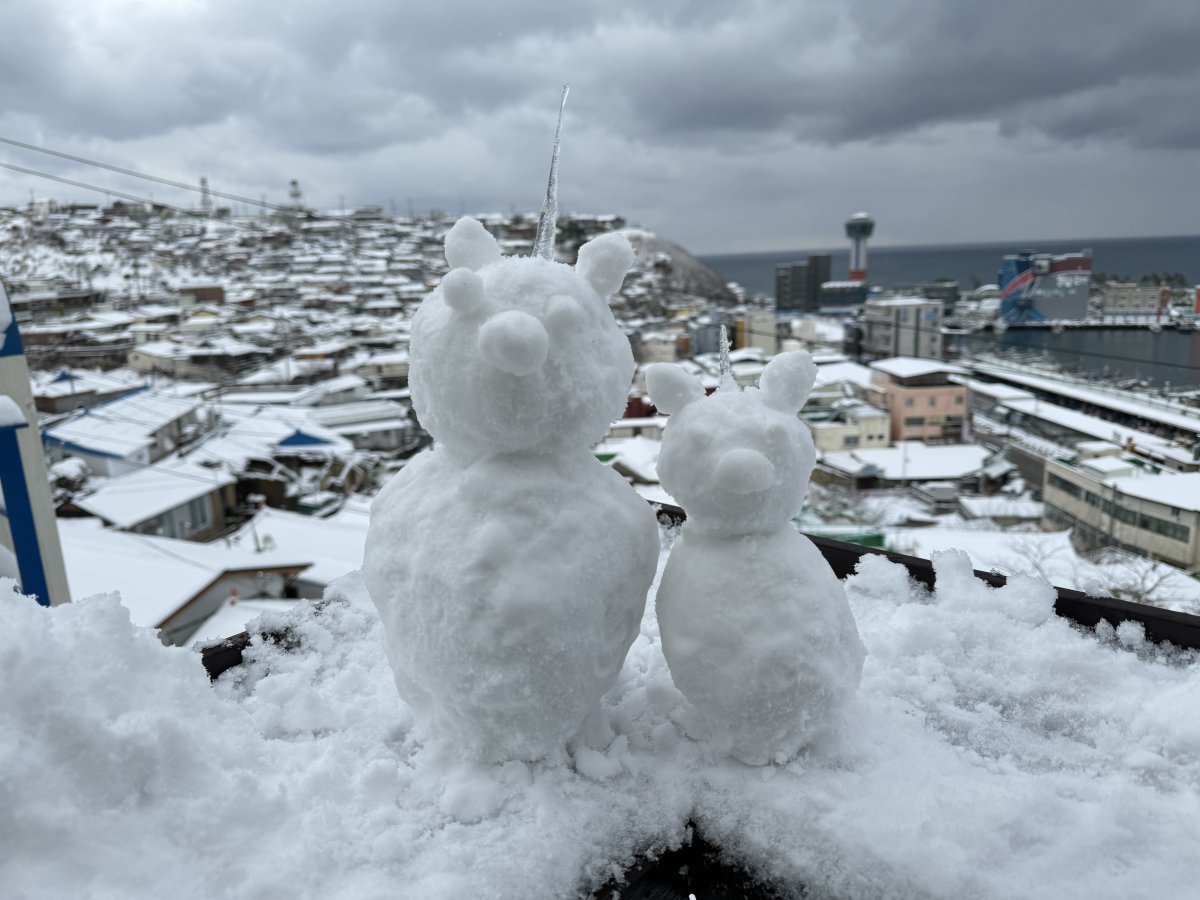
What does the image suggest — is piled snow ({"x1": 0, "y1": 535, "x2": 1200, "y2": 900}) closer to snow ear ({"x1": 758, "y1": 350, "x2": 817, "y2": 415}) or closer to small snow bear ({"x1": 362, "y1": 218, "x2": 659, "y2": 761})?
small snow bear ({"x1": 362, "y1": 218, "x2": 659, "y2": 761})

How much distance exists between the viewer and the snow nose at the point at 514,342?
150 centimetres

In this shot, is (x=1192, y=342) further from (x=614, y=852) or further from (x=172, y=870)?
(x=172, y=870)

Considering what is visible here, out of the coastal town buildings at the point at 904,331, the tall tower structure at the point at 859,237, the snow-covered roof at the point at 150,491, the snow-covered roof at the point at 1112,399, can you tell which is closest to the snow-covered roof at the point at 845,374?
the snow-covered roof at the point at 1112,399

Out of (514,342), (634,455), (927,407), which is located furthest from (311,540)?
(927,407)

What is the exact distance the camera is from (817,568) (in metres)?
1.90

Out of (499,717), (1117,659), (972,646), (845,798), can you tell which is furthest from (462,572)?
(1117,659)

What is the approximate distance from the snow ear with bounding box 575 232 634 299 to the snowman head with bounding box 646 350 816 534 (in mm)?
245

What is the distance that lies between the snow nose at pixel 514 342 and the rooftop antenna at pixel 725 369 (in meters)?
0.64

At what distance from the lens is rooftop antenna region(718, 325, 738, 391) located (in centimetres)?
201

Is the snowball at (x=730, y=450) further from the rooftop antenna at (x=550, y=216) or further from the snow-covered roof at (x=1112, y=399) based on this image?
the snow-covered roof at (x=1112, y=399)

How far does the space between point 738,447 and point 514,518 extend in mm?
559

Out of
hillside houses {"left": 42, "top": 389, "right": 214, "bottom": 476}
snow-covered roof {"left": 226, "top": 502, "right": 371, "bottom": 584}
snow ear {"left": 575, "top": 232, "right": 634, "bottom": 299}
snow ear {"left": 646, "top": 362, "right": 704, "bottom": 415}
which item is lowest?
snow-covered roof {"left": 226, "top": 502, "right": 371, "bottom": 584}

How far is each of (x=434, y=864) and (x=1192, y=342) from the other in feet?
34.2

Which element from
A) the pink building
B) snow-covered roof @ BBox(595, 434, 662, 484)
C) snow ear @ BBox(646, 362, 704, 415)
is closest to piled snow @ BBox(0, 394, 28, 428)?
snow ear @ BBox(646, 362, 704, 415)
